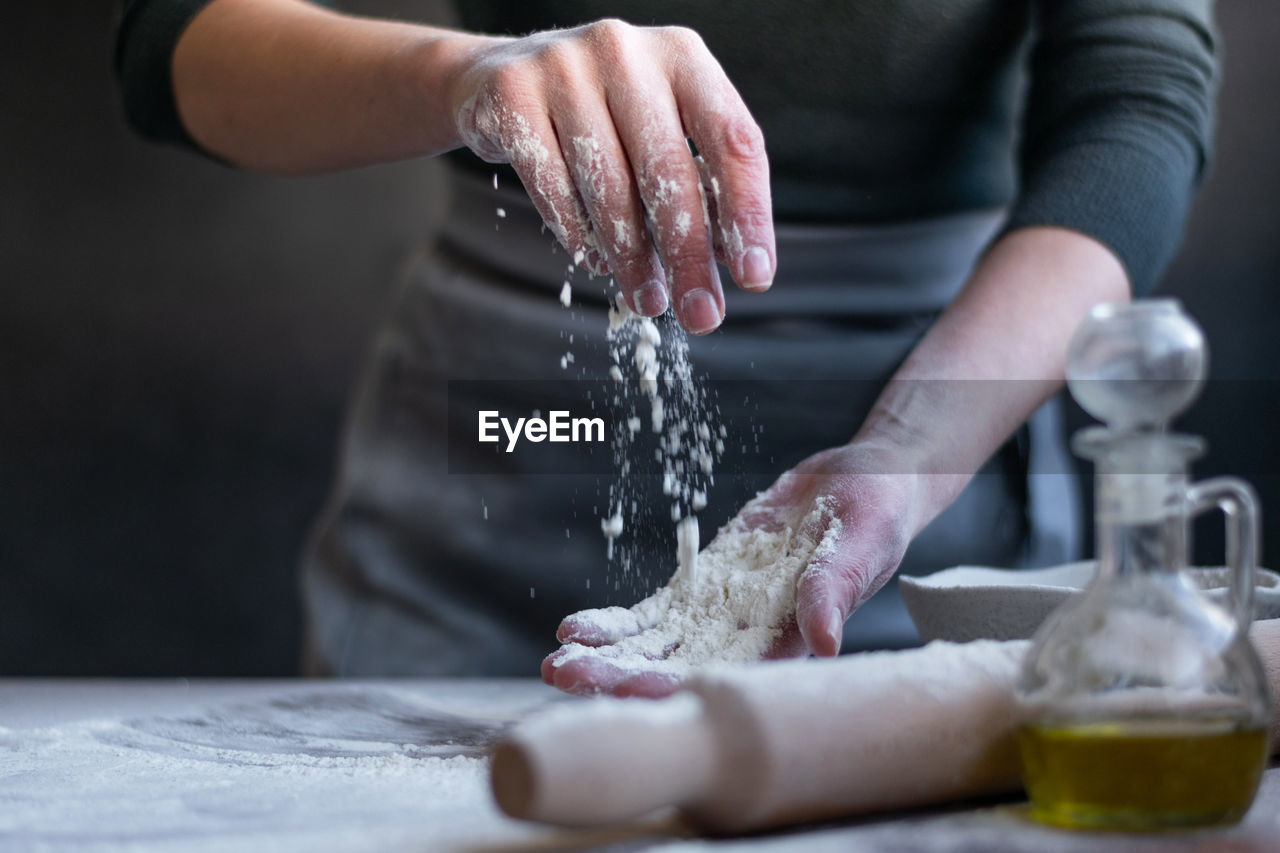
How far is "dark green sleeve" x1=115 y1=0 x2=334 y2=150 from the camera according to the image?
100 cm

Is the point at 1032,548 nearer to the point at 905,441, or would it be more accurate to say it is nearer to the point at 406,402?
the point at 905,441

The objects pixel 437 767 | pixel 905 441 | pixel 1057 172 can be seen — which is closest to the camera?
pixel 437 767

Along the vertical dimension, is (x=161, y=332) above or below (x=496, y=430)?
above

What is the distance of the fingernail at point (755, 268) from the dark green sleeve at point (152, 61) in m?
0.62

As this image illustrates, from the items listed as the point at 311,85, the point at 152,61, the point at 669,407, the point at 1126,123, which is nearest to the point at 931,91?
the point at 1126,123

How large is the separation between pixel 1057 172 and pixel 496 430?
1.82 ft

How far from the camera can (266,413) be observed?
6.59ft

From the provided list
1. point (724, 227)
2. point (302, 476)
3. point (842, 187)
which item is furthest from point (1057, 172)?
point (302, 476)

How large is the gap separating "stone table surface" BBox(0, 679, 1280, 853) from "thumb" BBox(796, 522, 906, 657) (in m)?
0.16

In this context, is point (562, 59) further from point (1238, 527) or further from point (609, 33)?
point (1238, 527)

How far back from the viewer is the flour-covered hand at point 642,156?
2.13ft

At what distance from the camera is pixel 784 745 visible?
40cm

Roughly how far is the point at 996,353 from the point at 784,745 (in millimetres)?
609

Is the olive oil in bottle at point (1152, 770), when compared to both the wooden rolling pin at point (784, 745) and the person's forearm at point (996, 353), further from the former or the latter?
the person's forearm at point (996, 353)
